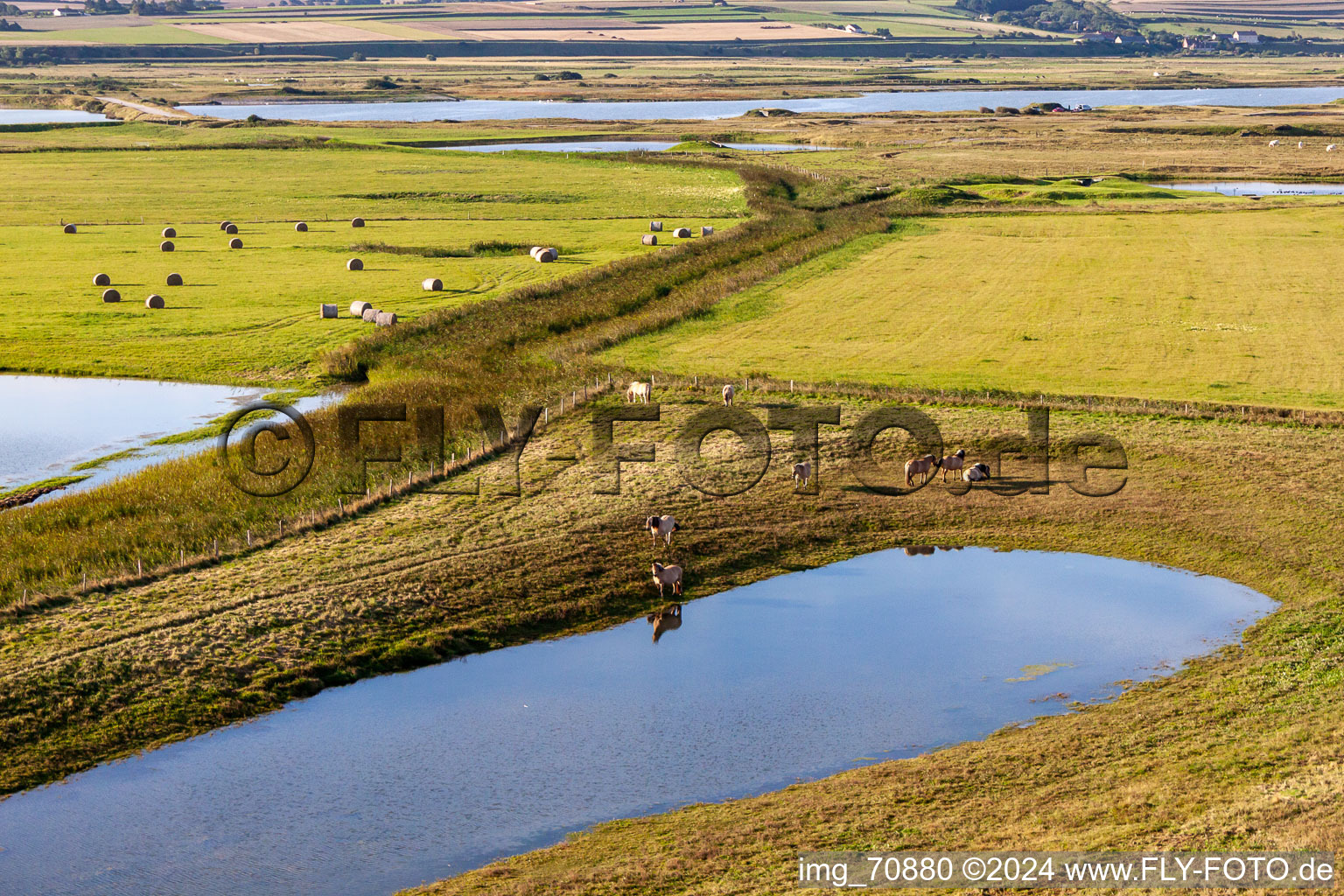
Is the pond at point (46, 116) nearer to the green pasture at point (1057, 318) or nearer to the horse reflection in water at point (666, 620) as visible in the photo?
the green pasture at point (1057, 318)

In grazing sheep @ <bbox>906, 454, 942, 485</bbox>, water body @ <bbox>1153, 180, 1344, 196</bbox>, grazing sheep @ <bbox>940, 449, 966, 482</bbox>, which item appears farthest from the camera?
water body @ <bbox>1153, 180, 1344, 196</bbox>

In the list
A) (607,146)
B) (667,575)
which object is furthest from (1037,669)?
(607,146)

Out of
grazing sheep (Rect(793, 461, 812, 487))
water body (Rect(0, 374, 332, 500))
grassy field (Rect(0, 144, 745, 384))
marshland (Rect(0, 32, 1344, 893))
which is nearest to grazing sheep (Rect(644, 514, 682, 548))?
marshland (Rect(0, 32, 1344, 893))

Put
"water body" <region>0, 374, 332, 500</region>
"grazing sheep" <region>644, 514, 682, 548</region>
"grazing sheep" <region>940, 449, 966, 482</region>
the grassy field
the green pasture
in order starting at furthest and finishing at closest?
the grassy field, the green pasture, "water body" <region>0, 374, 332, 500</region>, "grazing sheep" <region>940, 449, 966, 482</region>, "grazing sheep" <region>644, 514, 682, 548</region>

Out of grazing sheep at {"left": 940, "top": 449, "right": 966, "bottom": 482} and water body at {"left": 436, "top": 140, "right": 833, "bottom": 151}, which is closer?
grazing sheep at {"left": 940, "top": 449, "right": 966, "bottom": 482}

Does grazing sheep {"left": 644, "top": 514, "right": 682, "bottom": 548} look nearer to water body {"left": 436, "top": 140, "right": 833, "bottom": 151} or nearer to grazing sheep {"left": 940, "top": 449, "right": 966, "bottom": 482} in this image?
grazing sheep {"left": 940, "top": 449, "right": 966, "bottom": 482}

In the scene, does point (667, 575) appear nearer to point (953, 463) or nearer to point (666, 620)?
point (666, 620)

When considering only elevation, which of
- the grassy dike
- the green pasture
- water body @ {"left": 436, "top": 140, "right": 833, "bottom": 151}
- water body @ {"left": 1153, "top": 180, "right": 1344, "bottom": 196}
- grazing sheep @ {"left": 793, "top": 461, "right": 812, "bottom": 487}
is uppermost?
water body @ {"left": 436, "top": 140, "right": 833, "bottom": 151}

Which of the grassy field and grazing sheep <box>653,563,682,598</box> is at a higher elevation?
the grassy field
